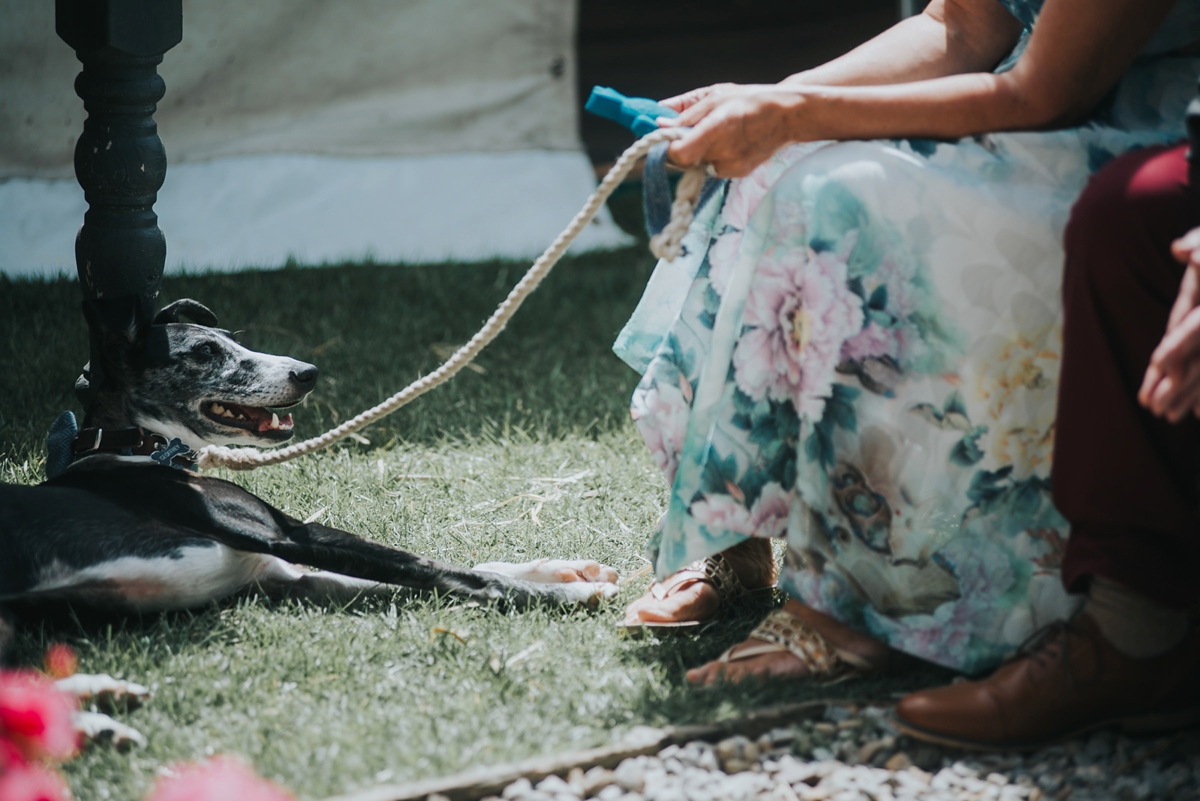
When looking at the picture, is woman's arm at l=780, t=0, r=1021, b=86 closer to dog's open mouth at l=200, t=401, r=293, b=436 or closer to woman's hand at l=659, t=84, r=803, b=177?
woman's hand at l=659, t=84, r=803, b=177

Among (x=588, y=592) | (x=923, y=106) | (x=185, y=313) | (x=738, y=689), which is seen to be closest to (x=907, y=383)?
(x=923, y=106)

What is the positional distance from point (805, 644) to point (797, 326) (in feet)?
1.58

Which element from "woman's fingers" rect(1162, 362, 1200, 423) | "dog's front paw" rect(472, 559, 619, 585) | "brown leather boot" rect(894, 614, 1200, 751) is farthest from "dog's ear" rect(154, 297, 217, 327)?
"woman's fingers" rect(1162, 362, 1200, 423)

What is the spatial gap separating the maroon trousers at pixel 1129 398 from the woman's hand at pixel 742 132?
43 cm

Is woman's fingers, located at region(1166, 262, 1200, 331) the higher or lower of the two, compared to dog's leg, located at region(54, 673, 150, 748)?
higher

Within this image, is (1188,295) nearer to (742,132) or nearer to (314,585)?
(742,132)

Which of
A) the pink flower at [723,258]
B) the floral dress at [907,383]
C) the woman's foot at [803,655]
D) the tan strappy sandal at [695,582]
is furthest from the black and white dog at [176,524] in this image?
the pink flower at [723,258]

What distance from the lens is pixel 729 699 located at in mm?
1610

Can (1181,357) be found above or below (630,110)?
below

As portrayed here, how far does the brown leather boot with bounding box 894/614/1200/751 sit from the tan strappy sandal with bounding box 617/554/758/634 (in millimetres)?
479

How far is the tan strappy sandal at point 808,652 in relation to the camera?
169 cm

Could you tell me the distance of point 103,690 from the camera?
159 cm

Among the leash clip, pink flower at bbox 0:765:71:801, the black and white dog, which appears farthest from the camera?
the leash clip

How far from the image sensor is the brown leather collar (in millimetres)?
2096
